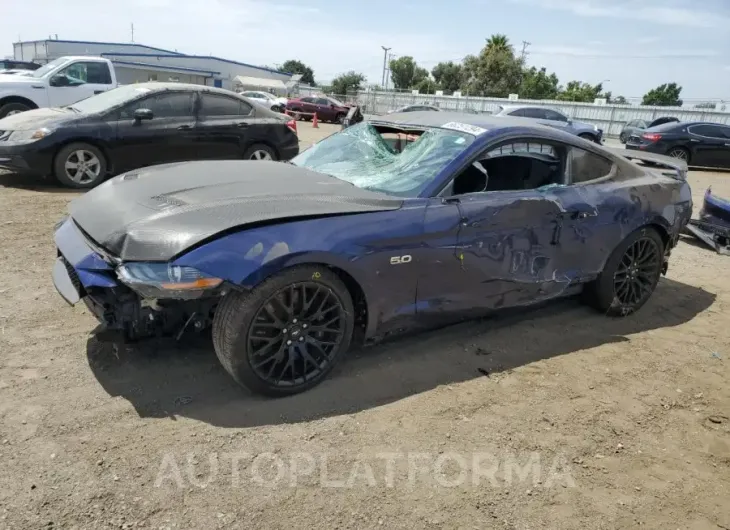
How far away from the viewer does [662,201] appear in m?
4.76

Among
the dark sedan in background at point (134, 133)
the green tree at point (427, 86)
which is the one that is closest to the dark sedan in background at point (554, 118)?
the dark sedan in background at point (134, 133)

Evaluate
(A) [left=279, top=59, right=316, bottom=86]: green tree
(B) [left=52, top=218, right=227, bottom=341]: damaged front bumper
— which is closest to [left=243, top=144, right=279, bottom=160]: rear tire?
(B) [left=52, top=218, right=227, bottom=341]: damaged front bumper

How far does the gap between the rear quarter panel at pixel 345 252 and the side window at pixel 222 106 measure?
597cm

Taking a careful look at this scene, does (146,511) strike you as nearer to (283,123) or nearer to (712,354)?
(712,354)

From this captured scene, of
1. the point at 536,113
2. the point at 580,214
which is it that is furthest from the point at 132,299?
the point at 536,113

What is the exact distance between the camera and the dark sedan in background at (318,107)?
32250 millimetres

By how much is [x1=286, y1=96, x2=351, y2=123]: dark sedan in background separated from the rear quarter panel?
2994 centimetres

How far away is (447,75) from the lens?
8231 centimetres

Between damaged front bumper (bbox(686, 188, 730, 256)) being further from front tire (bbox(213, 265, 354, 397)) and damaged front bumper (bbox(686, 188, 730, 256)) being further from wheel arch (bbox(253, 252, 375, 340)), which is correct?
front tire (bbox(213, 265, 354, 397))

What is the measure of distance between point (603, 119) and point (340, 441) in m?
34.7

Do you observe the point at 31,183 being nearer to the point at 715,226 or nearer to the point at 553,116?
the point at 715,226

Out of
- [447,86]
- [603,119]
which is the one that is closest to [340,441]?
[603,119]

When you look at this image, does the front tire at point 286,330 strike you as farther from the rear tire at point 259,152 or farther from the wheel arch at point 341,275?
the rear tire at point 259,152

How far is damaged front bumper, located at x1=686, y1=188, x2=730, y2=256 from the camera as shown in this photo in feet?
23.5
